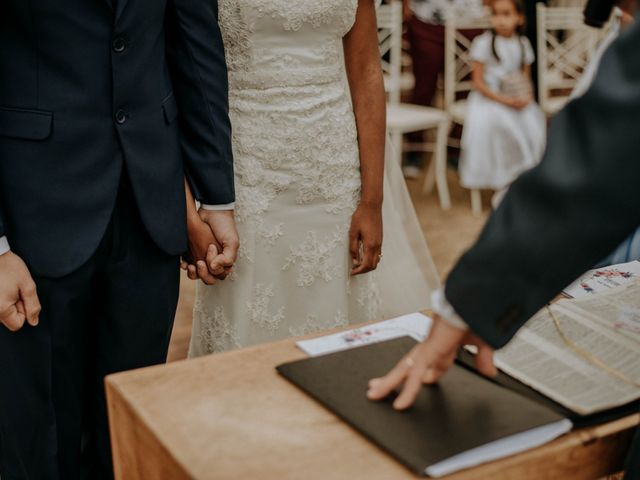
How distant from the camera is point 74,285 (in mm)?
1581

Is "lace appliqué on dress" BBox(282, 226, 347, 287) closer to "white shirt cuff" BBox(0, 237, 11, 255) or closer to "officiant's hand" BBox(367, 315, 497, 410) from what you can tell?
"white shirt cuff" BBox(0, 237, 11, 255)

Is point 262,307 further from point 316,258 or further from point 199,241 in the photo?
point 199,241

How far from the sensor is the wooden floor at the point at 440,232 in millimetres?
3484

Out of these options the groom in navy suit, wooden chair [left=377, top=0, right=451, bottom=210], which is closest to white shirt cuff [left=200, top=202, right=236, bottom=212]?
the groom in navy suit

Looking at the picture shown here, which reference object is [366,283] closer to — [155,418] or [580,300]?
[580,300]

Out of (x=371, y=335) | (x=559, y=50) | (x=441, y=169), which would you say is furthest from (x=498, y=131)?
(x=371, y=335)

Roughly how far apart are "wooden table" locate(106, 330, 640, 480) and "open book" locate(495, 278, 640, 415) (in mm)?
51

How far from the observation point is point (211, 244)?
1.79m

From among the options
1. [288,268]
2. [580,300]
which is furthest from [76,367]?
[580,300]

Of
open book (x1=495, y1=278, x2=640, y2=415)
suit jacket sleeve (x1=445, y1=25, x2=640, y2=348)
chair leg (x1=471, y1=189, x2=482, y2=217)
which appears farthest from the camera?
chair leg (x1=471, y1=189, x2=482, y2=217)

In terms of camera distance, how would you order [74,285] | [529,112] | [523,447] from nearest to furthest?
1. [523,447]
2. [74,285]
3. [529,112]

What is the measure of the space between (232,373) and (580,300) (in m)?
0.62

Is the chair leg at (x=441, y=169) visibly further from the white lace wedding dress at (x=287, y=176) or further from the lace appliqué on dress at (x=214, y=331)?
the lace appliqué on dress at (x=214, y=331)

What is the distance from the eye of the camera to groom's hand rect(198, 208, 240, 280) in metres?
1.78
